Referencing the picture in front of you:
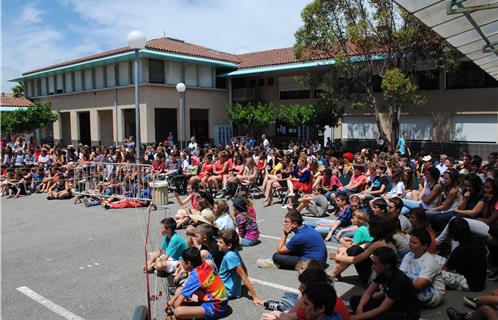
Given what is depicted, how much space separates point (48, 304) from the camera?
207 inches

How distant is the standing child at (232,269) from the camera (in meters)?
5.12

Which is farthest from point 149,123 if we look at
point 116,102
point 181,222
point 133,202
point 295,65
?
point 181,222

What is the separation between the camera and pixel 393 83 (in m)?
18.0

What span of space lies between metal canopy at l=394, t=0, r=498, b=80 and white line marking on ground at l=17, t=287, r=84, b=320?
18.7 feet

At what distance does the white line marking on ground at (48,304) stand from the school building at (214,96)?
770 inches

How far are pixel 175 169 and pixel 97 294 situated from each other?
29.6 feet

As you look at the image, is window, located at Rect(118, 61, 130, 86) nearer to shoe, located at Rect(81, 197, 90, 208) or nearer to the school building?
the school building

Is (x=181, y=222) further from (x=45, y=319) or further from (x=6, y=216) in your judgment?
(x=6, y=216)

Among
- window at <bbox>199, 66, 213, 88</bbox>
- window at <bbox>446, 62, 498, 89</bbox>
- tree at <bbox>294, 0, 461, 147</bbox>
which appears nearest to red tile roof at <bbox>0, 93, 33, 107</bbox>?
window at <bbox>199, 66, 213, 88</bbox>

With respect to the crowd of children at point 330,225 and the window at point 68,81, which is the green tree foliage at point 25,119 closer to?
the window at point 68,81

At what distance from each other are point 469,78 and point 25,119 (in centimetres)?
2863

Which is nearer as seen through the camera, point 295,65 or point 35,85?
point 295,65

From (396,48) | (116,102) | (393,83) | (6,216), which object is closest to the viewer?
(6,216)

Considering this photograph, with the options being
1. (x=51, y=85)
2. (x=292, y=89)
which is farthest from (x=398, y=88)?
(x=51, y=85)
